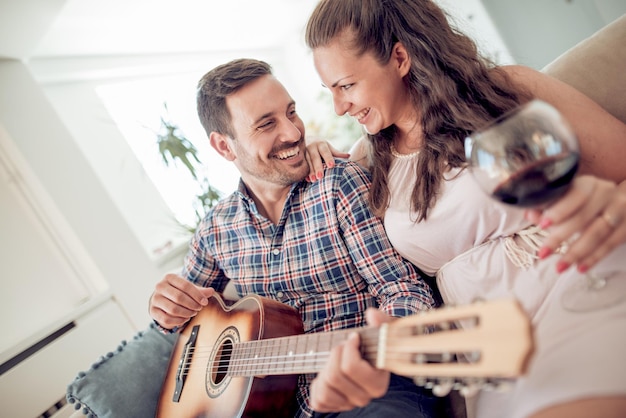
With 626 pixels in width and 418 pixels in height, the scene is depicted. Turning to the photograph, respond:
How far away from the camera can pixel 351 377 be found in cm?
67

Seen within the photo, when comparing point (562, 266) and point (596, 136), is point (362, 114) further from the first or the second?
point (562, 266)

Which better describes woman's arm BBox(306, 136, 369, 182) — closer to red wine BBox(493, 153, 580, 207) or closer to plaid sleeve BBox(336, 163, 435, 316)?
plaid sleeve BBox(336, 163, 435, 316)

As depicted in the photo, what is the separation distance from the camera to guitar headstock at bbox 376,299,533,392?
46 centimetres

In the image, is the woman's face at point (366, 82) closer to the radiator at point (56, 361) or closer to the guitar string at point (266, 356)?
the guitar string at point (266, 356)

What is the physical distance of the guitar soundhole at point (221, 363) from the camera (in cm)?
110

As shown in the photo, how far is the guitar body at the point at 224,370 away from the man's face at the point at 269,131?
1.59ft

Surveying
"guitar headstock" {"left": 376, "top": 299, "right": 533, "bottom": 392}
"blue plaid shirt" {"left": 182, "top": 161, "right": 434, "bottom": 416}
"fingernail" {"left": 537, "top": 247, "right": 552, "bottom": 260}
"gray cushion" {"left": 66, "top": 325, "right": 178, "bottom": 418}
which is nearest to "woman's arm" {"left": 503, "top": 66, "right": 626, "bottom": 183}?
"fingernail" {"left": 537, "top": 247, "right": 552, "bottom": 260}

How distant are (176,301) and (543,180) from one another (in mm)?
1178

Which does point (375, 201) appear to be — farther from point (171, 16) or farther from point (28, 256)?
point (171, 16)

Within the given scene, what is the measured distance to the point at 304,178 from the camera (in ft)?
4.76

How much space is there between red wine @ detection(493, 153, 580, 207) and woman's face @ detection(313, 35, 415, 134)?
2.24 feet

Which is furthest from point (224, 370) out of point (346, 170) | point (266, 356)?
point (346, 170)

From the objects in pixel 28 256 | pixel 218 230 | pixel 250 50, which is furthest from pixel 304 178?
pixel 250 50

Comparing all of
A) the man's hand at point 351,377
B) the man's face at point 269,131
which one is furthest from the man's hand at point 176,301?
the man's hand at point 351,377
